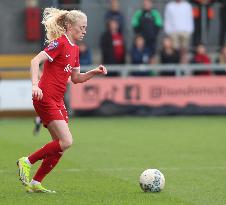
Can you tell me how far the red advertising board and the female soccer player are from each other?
1329 centimetres

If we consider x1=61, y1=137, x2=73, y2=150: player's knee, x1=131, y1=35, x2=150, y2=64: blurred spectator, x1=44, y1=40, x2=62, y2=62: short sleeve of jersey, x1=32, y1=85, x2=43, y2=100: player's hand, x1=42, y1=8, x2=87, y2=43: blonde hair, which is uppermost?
x1=42, y1=8, x2=87, y2=43: blonde hair

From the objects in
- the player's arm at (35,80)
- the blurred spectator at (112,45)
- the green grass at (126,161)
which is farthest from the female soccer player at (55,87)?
the blurred spectator at (112,45)

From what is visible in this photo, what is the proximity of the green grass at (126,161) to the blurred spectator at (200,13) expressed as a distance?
3.82 meters

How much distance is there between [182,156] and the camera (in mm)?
14281

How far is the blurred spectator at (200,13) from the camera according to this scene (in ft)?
83.2

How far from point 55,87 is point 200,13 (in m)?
15.9

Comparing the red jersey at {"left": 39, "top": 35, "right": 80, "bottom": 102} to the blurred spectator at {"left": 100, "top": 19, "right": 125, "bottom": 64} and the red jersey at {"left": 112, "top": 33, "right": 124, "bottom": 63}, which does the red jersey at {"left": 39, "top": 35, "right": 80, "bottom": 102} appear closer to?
the blurred spectator at {"left": 100, "top": 19, "right": 125, "bottom": 64}

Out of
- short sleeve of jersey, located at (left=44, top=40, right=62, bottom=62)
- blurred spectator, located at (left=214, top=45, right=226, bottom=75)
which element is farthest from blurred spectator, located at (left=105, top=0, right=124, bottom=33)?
short sleeve of jersey, located at (left=44, top=40, right=62, bottom=62)

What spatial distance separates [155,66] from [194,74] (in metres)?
1.34

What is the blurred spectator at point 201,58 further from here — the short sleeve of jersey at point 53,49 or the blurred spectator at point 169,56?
the short sleeve of jersey at point 53,49

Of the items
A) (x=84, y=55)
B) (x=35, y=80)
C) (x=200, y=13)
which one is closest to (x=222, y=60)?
(x=200, y=13)

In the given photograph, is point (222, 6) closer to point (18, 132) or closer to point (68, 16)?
point (18, 132)

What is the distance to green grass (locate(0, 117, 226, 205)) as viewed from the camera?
32.0ft

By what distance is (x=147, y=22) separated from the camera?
2405cm
